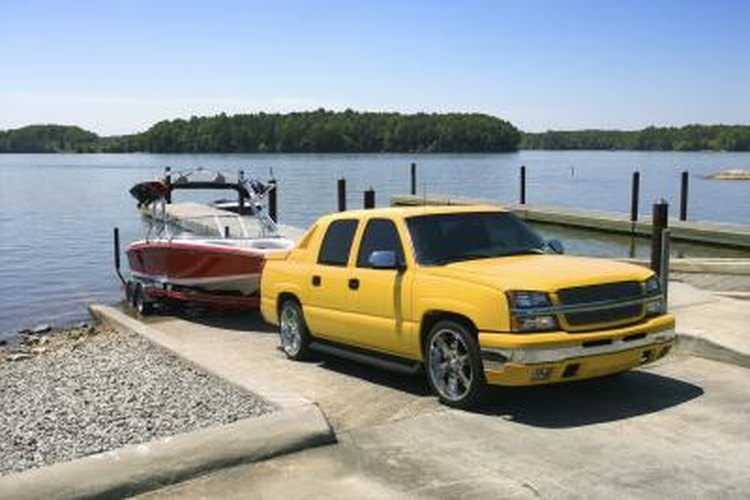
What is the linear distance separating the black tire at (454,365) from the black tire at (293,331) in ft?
7.39

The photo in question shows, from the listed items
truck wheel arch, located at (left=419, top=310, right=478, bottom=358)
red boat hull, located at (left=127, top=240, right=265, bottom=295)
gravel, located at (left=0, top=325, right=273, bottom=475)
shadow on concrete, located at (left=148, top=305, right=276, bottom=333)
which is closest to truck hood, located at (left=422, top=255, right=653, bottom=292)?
truck wheel arch, located at (left=419, top=310, right=478, bottom=358)

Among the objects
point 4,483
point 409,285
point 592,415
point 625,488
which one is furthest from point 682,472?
point 4,483

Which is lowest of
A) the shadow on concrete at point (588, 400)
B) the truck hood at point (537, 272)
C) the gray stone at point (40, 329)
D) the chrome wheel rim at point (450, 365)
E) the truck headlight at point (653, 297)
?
the gray stone at point (40, 329)

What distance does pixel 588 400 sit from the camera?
8.45m

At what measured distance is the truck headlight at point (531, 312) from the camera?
7.74 metres

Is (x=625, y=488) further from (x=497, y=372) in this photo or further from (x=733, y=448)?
(x=497, y=372)

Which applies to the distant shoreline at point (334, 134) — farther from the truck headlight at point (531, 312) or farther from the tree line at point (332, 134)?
the truck headlight at point (531, 312)

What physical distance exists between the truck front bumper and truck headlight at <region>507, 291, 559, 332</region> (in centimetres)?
8

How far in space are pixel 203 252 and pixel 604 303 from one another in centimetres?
855

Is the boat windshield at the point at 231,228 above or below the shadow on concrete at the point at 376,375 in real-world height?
above

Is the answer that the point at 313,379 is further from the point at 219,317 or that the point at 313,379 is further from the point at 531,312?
the point at 219,317

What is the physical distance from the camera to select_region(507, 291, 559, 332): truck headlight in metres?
7.74

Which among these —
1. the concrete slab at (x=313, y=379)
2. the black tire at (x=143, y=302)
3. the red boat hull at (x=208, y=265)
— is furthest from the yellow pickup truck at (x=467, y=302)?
the black tire at (x=143, y=302)

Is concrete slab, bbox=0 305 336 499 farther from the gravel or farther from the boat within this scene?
the boat
